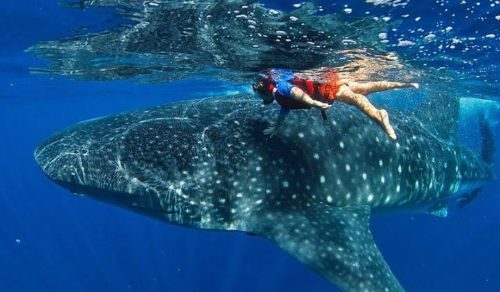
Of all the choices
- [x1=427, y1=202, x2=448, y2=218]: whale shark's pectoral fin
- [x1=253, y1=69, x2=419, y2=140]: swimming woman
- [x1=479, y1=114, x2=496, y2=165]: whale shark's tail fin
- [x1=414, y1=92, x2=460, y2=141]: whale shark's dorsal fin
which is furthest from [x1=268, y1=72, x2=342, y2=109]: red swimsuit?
[x1=479, y1=114, x2=496, y2=165]: whale shark's tail fin

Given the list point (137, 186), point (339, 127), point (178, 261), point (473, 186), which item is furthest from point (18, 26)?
point (178, 261)

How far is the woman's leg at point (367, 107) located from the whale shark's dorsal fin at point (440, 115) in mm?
5062

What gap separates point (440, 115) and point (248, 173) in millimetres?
6019

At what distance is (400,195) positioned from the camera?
698cm

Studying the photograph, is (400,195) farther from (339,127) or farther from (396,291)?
(396,291)

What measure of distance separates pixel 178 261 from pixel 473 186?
1906 cm

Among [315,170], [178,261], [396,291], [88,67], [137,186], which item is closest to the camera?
[396,291]

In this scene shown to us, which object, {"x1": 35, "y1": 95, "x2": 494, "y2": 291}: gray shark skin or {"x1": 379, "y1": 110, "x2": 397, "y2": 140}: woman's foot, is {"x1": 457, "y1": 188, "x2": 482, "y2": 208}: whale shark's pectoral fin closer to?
{"x1": 35, "y1": 95, "x2": 494, "y2": 291}: gray shark skin

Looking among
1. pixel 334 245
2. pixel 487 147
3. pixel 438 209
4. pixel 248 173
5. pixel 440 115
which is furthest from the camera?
pixel 487 147

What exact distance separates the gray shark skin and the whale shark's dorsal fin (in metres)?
2.94

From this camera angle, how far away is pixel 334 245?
16.1 ft

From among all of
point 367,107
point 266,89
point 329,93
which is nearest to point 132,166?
point 266,89

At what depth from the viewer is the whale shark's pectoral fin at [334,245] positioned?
469 centimetres

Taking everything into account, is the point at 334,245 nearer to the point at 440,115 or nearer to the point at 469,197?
the point at 440,115
